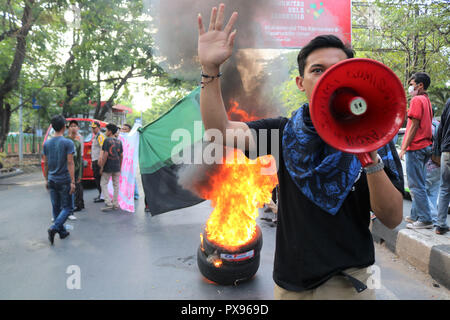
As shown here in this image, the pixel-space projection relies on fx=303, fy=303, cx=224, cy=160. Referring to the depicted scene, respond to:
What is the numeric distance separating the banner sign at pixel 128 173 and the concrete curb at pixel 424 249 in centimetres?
500

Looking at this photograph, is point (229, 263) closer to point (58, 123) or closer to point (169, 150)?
point (169, 150)

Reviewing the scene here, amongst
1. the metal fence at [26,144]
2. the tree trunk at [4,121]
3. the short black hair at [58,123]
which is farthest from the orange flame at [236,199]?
the metal fence at [26,144]

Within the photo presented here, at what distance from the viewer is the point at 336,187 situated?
1.26 m

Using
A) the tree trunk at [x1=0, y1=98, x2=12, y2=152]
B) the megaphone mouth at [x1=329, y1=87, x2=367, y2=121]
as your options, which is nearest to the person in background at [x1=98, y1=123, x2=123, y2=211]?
the megaphone mouth at [x1=329, y1=87, x2=367, y2=121]

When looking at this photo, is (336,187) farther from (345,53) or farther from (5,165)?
(5,165)

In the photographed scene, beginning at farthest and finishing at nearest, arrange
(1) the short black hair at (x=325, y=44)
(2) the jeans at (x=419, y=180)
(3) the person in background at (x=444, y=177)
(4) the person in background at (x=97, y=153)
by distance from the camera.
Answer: (4) the person in background at (x=97, y=153), (2) the jeans at (x=419, y=180), (3) the person in background at (x=444, y=177), (1) the short black hair at (x=325, y=44)

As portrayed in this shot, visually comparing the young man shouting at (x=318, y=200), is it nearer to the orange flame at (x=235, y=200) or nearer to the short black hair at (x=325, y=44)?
the short black hair at (x=325, y=44)

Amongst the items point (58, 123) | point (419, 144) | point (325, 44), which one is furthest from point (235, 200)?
point (58, 123)

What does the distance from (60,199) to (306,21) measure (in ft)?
23.0

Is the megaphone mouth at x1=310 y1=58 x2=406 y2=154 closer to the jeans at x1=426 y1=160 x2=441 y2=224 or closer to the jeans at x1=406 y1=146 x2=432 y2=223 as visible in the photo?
the jeans at x1=406 y1=146 x2=432 y2=223

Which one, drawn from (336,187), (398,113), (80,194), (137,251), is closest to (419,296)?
(336,187)

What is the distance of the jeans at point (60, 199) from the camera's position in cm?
492

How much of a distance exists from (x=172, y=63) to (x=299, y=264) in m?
4.75

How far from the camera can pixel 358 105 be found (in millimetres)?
1060
